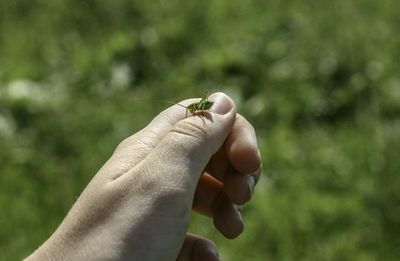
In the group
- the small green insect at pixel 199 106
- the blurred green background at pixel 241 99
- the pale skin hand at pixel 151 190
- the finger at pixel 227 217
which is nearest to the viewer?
the pale skin hand at pixel 151 190

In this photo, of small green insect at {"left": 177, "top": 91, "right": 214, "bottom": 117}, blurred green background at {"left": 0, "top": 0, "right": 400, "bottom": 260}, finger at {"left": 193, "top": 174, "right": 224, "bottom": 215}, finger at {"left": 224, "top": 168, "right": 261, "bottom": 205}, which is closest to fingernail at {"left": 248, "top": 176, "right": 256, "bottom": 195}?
finger at {"left": 224, "top": 168, "right": 261, "bottom": 205}

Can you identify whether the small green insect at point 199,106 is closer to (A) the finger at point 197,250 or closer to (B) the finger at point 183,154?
(B) the finger at point 183,154

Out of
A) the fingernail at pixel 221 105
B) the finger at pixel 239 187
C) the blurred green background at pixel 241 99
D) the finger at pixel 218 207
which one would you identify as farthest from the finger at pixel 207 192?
the blurred green background at pixel 241 99

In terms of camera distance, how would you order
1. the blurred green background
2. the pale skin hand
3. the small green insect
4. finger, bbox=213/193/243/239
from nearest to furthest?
the pale skin hand < the small green insect < finger, bbox=213/193/243/239 < the blurred green background

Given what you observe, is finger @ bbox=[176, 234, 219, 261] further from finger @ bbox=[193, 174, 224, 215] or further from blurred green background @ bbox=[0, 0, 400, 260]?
blurred green background @ bbox=[0, 0, 400, 260]

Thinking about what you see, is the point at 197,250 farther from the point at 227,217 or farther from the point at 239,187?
the point at 239,187
